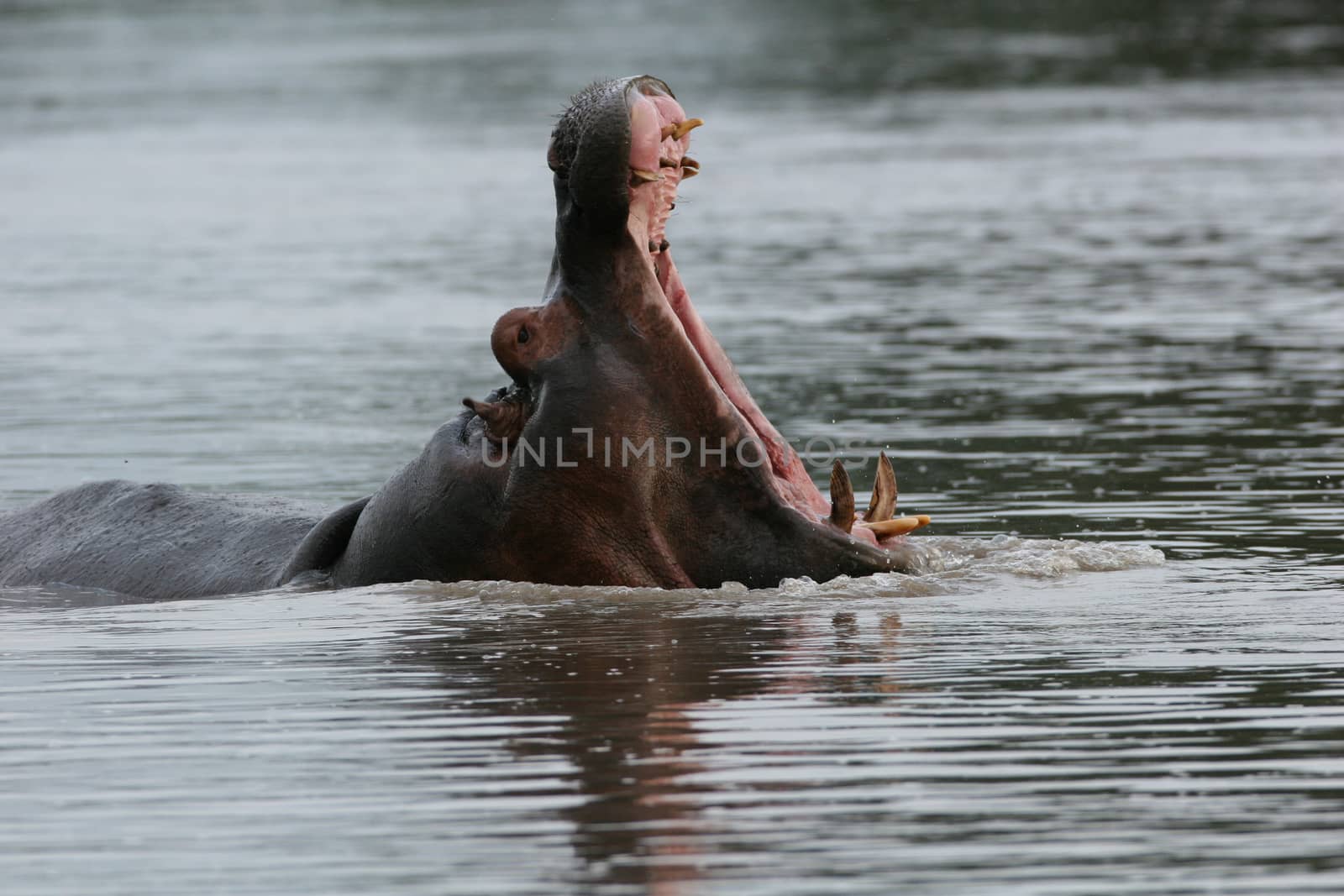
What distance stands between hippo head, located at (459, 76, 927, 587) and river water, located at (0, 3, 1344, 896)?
0.56 feet

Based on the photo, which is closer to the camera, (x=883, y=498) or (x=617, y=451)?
(x=617, y=451)

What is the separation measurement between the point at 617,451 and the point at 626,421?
0.10 metres

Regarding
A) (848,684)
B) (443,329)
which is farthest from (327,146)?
(848,684)

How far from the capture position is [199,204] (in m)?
29.2

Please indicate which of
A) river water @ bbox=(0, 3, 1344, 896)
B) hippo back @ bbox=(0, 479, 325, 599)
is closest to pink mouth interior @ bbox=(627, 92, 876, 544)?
river water @ bbox=(0, 3, 1344, 896)

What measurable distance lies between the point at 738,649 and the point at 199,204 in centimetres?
2302

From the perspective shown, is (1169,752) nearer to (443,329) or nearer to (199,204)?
(443,329)

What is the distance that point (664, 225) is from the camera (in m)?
7.43

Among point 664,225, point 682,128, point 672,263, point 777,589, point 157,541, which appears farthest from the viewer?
point 157,541

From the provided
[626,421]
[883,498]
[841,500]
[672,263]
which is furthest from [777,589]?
[672,263]

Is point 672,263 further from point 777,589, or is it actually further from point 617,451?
point 777,589

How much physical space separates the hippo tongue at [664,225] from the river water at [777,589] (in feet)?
1.18

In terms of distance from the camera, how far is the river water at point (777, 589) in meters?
5.19

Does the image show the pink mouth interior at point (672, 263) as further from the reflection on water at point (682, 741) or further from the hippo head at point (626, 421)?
the reflection on water at point (682, 741)
